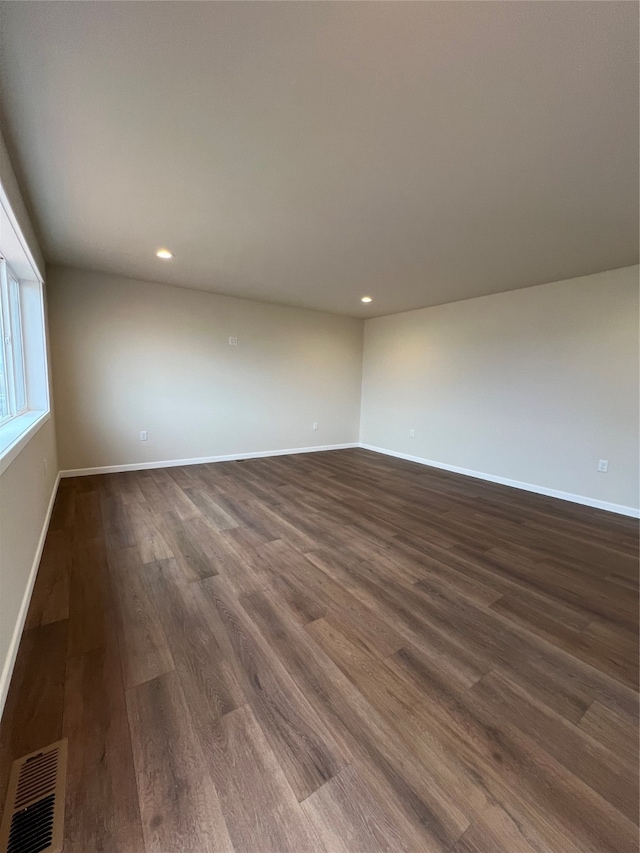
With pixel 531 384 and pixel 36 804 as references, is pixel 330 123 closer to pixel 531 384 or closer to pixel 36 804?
pixel 36 804

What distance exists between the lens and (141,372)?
4293 mm

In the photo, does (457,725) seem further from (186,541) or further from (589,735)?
(186,541)

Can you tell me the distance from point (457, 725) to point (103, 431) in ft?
14.6

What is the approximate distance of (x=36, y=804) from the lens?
36.8 inches

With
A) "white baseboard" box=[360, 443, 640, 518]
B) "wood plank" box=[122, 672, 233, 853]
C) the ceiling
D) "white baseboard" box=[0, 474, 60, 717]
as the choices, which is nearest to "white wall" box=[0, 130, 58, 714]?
"white baseboard" box=[0, 474, 60, 717]

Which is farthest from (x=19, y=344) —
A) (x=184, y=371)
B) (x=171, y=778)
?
(x=171, y=778)

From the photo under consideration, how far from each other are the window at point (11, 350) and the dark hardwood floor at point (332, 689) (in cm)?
103

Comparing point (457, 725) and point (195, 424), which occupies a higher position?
point (195, 424)

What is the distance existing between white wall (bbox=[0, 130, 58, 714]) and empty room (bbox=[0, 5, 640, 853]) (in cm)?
3

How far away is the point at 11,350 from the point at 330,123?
2.72 meters

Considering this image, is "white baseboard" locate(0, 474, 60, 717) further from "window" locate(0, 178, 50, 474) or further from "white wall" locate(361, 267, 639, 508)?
"white wall" locate(361, 267, 639, 508)

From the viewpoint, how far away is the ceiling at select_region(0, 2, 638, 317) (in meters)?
1.11

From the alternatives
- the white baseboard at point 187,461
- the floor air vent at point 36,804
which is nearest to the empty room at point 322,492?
the floor air vent at point 36,804

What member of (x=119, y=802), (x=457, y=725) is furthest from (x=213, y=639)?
(x=457, y=725)
